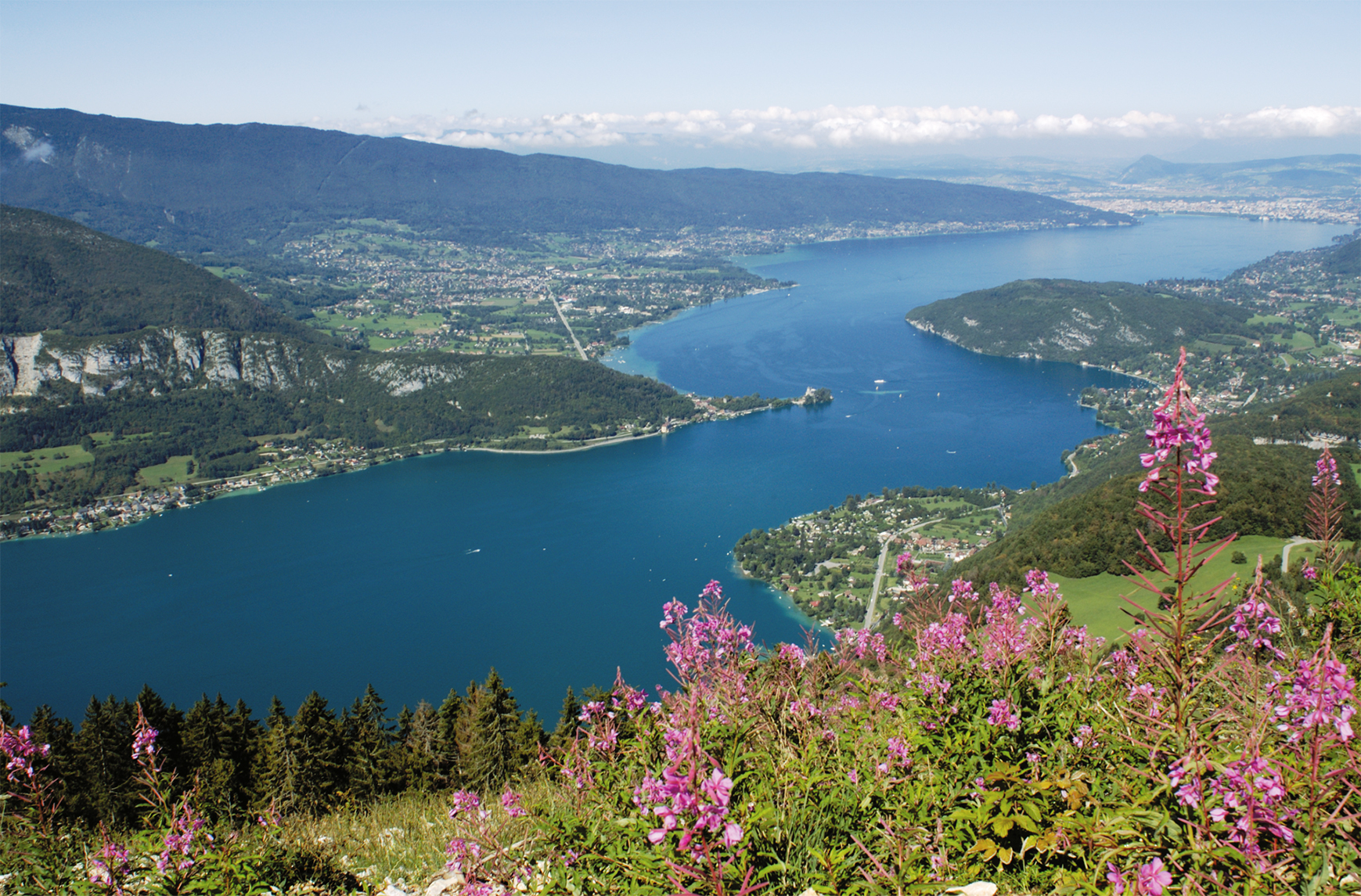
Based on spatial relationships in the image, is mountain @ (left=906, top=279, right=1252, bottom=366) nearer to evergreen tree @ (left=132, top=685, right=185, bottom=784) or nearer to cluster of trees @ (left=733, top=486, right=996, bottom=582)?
cluster of trees @ (left=733, top=486, right=996, bottom=582)

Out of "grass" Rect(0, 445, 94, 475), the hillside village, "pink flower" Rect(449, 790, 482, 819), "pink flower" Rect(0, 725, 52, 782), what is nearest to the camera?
"pink flower" Rect(0, 725, 52, 782)

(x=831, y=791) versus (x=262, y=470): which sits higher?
(x=831, y=791)

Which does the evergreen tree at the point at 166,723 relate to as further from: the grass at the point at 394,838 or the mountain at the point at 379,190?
the mountain at the point at 379,190

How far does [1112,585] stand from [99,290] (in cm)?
6219

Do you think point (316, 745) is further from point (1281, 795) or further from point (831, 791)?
point (1281, 795)

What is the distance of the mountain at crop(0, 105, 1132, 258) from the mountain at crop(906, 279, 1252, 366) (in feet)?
247

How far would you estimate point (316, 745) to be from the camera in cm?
916

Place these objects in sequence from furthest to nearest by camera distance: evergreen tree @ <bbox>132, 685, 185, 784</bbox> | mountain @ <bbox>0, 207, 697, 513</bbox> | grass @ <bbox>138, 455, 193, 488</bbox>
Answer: mountain @ <bbox>0, 207, 697, 513</bbox>
grass @ <bbox>138, 455, 193, 488</bbox>
evergreen tree @ <bbox>132, 685, 185, 784</bbox>

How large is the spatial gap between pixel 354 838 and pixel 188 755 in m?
7.89

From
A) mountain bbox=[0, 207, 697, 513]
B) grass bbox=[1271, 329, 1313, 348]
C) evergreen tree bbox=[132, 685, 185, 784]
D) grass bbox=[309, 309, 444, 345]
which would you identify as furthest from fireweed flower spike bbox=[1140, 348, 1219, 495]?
grass bbox=[309, 309, 444, 345]

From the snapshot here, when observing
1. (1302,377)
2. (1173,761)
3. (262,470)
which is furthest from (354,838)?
(1302,377)

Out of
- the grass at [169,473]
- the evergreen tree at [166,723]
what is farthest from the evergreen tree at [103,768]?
the grass at [169,473]

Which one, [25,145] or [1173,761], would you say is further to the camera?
[25,145]

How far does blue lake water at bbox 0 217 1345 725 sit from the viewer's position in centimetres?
2103
